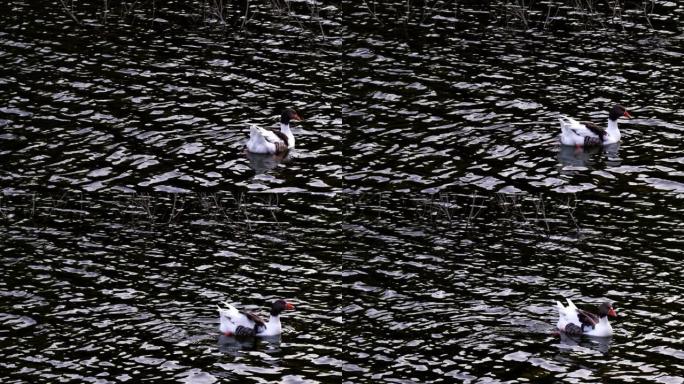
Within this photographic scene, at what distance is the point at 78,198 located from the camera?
30688mm

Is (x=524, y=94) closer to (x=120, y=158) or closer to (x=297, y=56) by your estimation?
(x=297, y=56)

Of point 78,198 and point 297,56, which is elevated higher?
point 297,56

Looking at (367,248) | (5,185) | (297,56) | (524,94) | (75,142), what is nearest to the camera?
(367,248)

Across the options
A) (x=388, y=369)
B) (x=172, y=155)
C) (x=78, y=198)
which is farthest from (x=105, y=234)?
(x=388, y=369)

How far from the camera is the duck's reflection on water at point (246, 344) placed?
25.5 m

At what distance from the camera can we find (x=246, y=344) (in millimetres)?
25734

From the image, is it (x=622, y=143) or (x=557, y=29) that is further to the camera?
(x=557, y=29)

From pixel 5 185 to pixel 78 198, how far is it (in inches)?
82.0

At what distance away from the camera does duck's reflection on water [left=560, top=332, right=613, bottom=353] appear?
82.5ft

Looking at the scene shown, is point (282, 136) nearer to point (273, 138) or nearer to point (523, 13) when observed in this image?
point (273, 138)

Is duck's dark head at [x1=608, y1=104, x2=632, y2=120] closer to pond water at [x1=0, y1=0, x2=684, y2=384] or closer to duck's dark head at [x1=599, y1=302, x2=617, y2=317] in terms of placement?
pond water at [x1=0, y1=0, x2=684, y2=384]

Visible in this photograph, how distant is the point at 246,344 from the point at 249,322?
479 mm

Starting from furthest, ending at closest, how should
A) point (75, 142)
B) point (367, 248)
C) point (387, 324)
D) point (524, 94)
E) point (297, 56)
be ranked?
1. point (297, 56)
2. point (524, 94)
3. point (75, 142)
4. point (367, 248)
5. point (387, 324)

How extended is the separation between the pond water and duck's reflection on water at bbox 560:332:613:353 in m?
0.10
